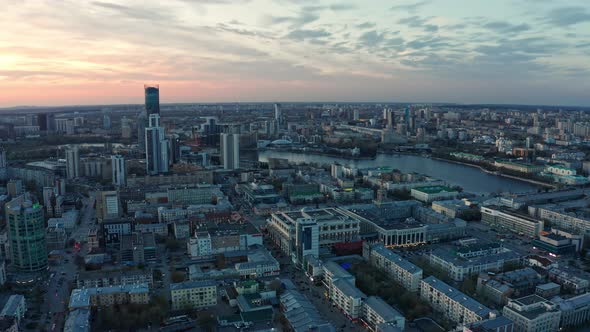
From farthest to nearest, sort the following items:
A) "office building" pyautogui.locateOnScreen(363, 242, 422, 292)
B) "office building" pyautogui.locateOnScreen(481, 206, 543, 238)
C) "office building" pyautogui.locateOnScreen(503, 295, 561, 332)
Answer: "office building" pyautogui.locateOnScreen(481, 206, 543, 238)
"office building" pyautogui.locateOnScreen(363, 242, 422, 292)
"office building" pyautogui.locateOnScreen(503, 295, 561, 332)

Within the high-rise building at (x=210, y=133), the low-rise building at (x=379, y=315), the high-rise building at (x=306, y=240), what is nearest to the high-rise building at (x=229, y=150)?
the high-rise building at (x=210, y=133)

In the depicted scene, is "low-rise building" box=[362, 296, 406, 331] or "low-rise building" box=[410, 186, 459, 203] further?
"low-rise building" box=[410, 186, 459, 203]

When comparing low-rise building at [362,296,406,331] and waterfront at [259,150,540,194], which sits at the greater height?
low-rise building at [362,296,406,331]

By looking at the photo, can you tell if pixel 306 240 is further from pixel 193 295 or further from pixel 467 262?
pixel 467 262

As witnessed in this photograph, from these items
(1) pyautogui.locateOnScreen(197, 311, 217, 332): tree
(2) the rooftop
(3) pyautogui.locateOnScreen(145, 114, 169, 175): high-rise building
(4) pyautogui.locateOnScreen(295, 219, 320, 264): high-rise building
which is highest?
(3) pyautogui.locateOnScreen(145, 114, 169, 175): high-rise building

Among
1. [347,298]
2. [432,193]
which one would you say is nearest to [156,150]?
[432,193]

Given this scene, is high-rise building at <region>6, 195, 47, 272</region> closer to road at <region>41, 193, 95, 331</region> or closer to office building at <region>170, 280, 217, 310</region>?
road at <region>41, 193, 95, 331</region>

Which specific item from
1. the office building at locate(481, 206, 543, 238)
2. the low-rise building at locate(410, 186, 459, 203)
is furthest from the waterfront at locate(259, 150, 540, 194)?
the office building at locate(481, 206, 543, 238)
